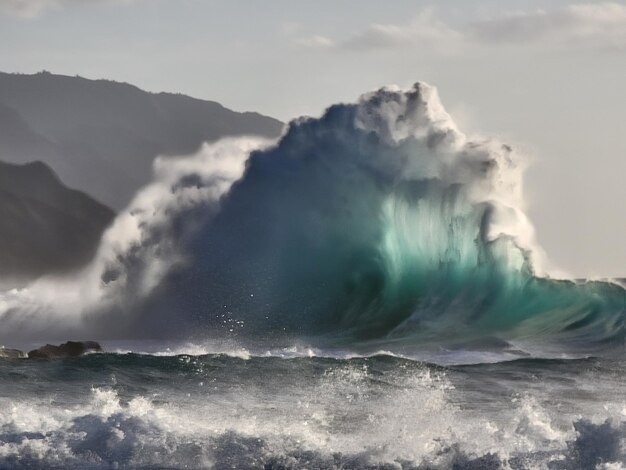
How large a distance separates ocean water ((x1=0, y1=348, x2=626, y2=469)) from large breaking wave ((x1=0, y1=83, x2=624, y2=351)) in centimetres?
360

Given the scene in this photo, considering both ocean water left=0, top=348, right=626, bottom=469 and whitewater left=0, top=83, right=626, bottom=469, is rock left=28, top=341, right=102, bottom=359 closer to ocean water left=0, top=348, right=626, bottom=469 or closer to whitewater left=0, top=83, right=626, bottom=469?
ocean water left=0, top=348, right=626, bottom=469

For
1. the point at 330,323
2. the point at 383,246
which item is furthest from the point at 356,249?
the point at 330,323

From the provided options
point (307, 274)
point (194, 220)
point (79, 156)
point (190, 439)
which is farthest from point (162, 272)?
point (79, 156)

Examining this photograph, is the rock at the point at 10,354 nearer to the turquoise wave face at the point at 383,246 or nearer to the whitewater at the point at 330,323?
the whitewater at the point at 330,323

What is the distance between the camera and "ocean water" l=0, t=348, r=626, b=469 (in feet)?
45.9

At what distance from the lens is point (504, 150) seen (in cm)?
2889

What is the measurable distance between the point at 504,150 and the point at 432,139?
1790 mm

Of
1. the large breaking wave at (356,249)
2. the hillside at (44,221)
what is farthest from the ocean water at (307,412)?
the hillside at (44,221)

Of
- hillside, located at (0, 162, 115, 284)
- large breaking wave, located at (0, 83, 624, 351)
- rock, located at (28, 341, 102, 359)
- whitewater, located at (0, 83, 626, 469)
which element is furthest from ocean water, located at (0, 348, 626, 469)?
hillside, located at (0, 162, 115, 284)

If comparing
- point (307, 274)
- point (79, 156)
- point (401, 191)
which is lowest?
point (307, 274)

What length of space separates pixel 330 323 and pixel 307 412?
1051cm

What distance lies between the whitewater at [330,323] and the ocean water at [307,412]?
4cm

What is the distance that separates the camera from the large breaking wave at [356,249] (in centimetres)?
2686

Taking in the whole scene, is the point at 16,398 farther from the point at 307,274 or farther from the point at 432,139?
the point at 432,139
